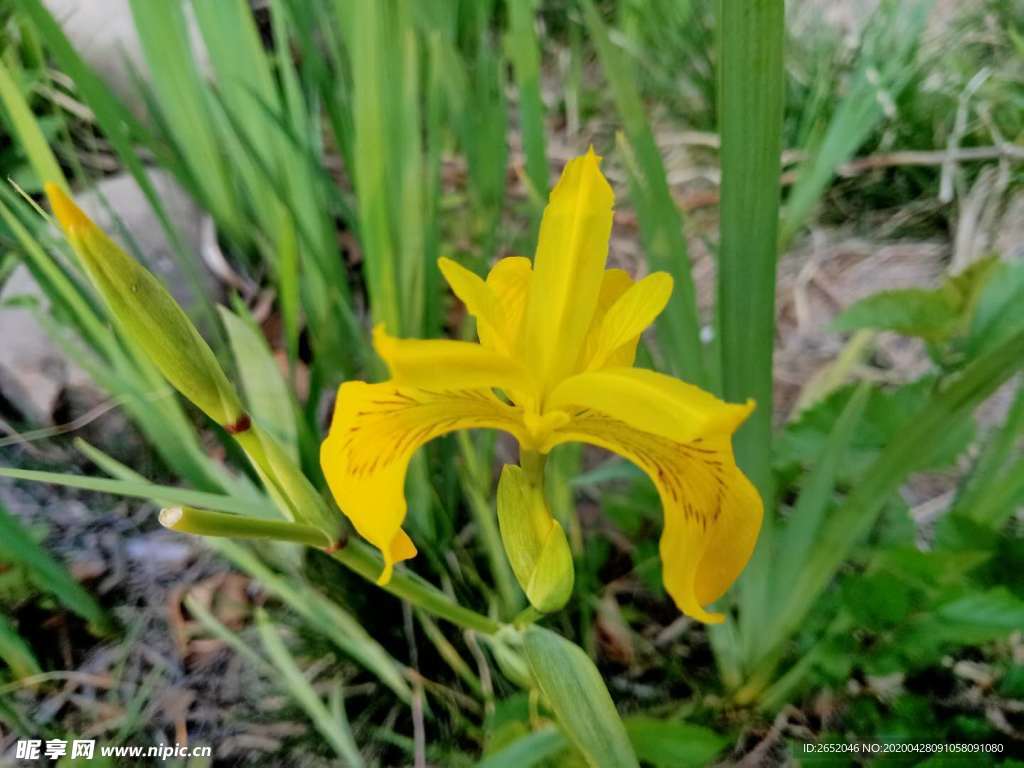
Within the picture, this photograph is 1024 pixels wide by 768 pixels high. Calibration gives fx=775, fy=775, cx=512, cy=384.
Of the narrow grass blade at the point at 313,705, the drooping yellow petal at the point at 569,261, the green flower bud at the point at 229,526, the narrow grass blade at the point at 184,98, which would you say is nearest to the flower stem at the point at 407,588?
the green flower bud at the point at 229,526

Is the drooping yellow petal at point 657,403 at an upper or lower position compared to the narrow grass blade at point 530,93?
lower

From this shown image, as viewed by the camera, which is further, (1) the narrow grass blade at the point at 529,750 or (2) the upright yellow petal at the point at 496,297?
(1) the narrow grass blade at the point at 529,750

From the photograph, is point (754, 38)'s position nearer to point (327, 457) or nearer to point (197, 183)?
point (327, 457)

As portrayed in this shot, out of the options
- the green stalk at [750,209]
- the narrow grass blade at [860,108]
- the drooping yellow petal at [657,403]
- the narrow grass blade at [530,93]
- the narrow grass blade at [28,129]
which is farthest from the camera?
the narrow grass blade at [860,108]

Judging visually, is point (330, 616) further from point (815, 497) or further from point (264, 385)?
point (815, 497)

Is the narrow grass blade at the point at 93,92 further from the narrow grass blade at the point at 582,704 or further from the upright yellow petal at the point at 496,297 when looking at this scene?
the narrow grass blade at the point at 582,704

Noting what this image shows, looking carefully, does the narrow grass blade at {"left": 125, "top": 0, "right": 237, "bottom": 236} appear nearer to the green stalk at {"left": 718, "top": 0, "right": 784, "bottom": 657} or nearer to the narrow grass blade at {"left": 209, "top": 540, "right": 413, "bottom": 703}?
the narrow grass blade at {"left": 209, "top": 540, "right": 413, "bottom": 703}

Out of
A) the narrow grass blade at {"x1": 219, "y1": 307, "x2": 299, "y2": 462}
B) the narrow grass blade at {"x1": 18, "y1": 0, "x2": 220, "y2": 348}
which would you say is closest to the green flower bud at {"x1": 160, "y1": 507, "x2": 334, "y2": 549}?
the narrow grass blade at {"x1": 219, "y1": 307, "x2": 299, "y2": 462}

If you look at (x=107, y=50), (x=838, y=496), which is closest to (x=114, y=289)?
(x=838, y=496)
